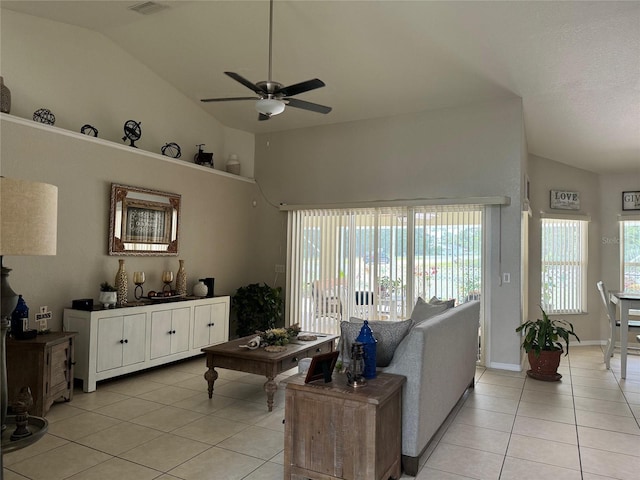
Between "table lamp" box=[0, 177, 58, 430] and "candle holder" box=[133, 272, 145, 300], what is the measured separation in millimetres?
3727

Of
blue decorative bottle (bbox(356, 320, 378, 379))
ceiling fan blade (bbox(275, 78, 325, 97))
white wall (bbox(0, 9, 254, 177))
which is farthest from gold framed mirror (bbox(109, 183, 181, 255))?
blue decorative bottle (bbox(356, 320, 378, 379))

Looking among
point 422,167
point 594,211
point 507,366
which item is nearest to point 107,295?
point 422,167

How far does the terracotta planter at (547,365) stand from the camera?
488 cm

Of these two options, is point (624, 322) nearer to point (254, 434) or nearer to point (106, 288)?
point (254, 434)

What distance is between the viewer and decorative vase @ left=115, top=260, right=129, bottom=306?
4.79 metres

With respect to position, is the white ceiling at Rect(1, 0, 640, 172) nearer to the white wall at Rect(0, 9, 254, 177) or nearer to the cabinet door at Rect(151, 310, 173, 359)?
the white wall at Rect(0, 9, 254, 177)

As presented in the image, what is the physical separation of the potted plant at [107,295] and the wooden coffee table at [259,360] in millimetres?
1287

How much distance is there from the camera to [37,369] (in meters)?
3.63

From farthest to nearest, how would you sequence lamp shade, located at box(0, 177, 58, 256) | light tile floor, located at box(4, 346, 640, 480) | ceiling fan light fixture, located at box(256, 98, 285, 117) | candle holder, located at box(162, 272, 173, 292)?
candle holder, located at box(162, 272, 173, 292) < ceiling fan light fixture, located at box(256, 98, 285, 117) < light tile floor, located at box(4, 346, 640, 480) < lamp shade, located at box(0, 177, 58, 256)

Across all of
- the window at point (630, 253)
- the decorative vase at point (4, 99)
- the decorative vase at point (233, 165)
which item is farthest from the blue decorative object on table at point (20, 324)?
the window at point (630, 253)

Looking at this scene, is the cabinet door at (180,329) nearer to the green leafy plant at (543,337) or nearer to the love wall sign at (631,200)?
the green leafy plant at (543,337)

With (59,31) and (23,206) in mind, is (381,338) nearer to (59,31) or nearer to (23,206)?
(23,206)

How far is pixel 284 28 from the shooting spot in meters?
4.59

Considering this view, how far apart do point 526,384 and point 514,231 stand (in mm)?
1758
